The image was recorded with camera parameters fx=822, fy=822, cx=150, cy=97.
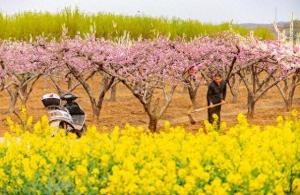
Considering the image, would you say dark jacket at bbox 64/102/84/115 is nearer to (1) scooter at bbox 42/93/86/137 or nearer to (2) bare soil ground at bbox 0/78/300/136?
(1) scooter at bbox 42/93/86/137

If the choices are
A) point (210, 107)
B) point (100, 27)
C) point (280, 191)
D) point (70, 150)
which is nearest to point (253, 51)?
point (210, 107)

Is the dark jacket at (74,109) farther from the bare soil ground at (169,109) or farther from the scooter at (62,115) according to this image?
the bare soil ground at (169,109)

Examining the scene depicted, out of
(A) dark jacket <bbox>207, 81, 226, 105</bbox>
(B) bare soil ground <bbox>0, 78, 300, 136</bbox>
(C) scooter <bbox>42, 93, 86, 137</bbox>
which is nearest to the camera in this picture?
(C) scooter <bbox>42, 93, 86, 137</bbox>

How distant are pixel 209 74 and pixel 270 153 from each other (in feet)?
62.9

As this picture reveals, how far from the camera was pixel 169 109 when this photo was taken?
2634 cm

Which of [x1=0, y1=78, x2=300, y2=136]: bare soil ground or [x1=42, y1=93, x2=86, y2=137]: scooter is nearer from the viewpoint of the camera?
[x1=42, y1=93, x2=86, y2=137]: scooter

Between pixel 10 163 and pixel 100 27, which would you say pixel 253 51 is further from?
pixel 100 27

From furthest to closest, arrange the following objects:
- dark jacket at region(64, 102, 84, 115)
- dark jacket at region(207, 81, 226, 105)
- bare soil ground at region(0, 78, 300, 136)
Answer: bare soil ground at region(0, 78, 300, 136) → dark jacket at region(207, 81, 226, 105) → dark jacket at region(64, 102, 84, 115)

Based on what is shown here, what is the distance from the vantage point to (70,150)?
903cm

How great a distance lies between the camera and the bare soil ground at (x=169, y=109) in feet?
73.7

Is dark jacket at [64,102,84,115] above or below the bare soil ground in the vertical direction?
above

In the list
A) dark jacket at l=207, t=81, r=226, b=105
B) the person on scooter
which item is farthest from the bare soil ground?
the person on scooter

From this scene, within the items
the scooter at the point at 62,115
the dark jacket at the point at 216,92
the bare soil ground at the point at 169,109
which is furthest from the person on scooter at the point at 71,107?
the bare soil ground at the point at 169,109

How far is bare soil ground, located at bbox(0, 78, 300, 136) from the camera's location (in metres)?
22.5
